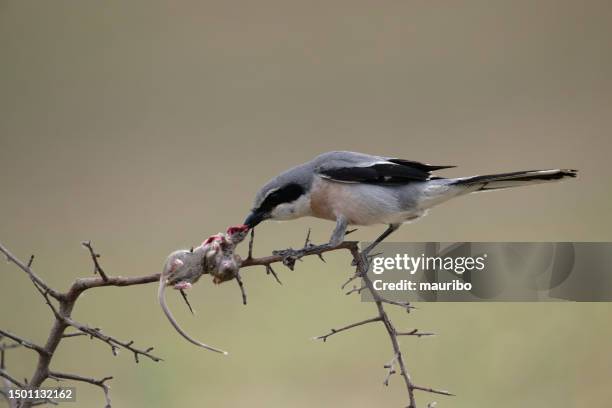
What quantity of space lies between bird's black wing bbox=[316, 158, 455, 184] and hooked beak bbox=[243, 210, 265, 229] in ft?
0.55

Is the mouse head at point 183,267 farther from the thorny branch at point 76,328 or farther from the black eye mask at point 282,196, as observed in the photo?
the black eye mask at point 282,196

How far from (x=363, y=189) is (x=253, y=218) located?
234 mm

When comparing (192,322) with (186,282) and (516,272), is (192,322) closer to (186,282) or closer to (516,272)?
(516,272)

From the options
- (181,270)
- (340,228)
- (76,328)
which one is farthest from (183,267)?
(340,228)

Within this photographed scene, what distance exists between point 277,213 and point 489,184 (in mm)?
366

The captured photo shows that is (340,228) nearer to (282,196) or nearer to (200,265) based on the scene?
(282,196)

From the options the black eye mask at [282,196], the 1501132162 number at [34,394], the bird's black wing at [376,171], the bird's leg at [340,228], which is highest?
the bird's black wing at [376,171]

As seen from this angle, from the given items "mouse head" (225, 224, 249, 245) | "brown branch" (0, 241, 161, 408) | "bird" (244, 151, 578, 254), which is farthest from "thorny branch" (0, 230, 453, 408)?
"bird" (244, 151, 578, 254)

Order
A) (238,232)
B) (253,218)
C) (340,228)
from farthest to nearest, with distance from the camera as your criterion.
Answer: (340,228) < (253,218) < (238,232)

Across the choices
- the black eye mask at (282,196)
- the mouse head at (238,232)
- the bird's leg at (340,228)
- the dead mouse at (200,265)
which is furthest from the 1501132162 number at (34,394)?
the bird's leg at (340,228)

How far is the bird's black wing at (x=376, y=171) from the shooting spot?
1452 millimetres

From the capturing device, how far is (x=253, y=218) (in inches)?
51.7

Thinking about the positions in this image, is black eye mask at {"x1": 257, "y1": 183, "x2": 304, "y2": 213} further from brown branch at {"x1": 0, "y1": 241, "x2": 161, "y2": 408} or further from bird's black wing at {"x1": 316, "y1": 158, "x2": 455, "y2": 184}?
brown branch at {"x1": 0, "y1": 241, "x2": 161, "y2": 408}

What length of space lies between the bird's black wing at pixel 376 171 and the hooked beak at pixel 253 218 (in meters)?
0.17
